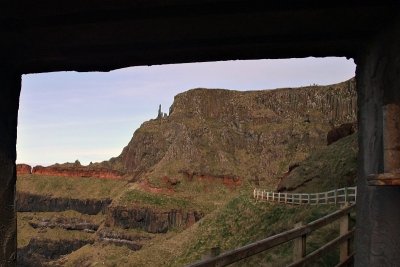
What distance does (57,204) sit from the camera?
5482 inches

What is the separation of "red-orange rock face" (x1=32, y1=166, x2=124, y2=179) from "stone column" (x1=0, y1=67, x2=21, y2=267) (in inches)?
5863

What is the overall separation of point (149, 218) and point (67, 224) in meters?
38.0

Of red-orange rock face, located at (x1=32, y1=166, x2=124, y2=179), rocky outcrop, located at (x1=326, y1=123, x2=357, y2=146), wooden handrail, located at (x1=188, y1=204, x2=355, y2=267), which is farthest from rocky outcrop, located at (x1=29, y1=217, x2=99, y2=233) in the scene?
wooden handrail, located at (x1=188, y1=204, x2=355, y2=267)

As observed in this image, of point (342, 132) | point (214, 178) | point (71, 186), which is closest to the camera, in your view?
point (342, 132)

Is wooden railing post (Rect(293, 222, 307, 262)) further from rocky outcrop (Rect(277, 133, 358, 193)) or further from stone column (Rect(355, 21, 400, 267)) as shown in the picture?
rocky outcrop (Rect(277, 133, 358, 193))

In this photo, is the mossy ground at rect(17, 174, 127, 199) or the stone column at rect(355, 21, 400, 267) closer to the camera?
the stone column at rect(355, 21, 400, 267)

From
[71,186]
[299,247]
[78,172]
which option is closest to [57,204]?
[71,186]

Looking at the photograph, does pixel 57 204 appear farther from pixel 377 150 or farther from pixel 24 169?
pixel 377 150

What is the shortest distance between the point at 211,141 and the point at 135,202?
29228mm

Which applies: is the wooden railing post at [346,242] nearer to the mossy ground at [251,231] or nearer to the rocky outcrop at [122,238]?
the mossy ground at [251,231]

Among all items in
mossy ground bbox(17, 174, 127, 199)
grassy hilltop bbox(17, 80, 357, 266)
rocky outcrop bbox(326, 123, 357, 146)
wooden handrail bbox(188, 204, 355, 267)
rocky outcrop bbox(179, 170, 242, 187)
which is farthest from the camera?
mossy ground bbox(17, 174, 127, 199)

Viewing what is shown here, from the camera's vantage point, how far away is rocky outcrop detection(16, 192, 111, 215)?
134125 mm

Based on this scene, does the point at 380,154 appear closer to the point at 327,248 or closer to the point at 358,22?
the point at 358,22

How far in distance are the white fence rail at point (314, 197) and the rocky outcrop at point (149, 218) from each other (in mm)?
56867
